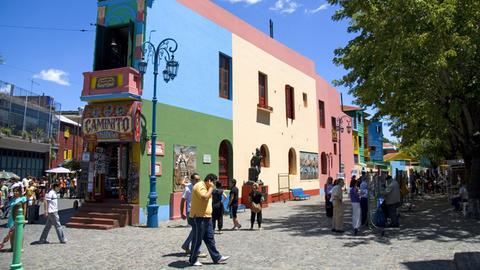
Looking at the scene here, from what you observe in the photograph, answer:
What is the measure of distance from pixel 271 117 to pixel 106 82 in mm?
11861

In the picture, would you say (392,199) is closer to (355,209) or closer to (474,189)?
(355,209)

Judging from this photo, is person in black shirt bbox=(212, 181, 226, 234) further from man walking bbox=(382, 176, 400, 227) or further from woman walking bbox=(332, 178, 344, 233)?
man walking bbox=(382, 176, 400, 227)

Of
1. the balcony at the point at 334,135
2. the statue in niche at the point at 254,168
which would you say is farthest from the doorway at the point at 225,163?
the balcony at the point at 334,135

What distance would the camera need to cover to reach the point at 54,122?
42.6 metres

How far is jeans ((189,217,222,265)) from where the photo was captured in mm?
7793

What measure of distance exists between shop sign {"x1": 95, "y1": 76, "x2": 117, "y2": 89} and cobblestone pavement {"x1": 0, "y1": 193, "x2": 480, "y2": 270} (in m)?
5.22

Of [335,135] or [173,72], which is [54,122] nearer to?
[335,135]

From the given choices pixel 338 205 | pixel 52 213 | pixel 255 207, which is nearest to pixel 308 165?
pixel 255 207

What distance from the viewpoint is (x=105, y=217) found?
565 inches

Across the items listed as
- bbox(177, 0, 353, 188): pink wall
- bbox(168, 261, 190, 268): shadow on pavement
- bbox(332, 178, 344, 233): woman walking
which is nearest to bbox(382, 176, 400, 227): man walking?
bbox(332, 178, 344, 233): woman walking

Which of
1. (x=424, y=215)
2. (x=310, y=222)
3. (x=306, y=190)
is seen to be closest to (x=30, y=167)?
(x=306, y=190)

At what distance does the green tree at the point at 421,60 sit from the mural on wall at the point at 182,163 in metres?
6.84

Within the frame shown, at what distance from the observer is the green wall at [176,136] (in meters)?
15.3

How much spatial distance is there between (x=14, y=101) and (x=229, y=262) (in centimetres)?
3452
